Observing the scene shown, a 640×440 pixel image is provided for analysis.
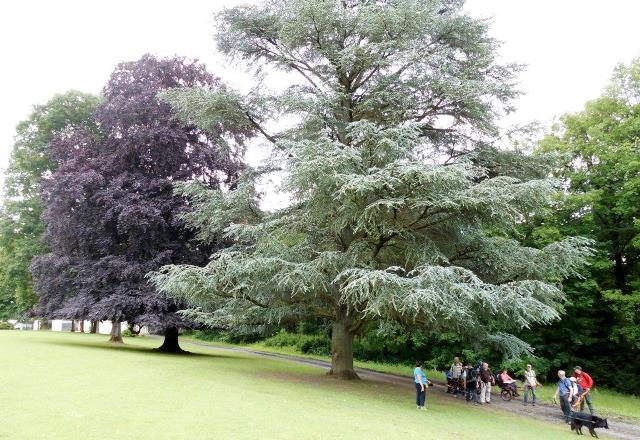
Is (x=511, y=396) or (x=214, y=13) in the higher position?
(x=214, y=13)

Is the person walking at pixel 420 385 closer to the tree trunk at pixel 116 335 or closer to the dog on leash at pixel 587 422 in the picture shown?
the dog on leash at pixel 587 422

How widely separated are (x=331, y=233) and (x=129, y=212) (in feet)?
33.3

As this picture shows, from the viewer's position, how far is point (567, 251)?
14031 mm

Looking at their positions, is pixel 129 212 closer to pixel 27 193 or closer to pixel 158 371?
pixel 158 371

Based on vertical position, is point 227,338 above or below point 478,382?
below

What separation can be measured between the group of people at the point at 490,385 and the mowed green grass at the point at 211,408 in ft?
2.30

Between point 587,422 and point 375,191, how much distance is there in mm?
7480

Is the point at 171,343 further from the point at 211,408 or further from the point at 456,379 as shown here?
the point at 211,408

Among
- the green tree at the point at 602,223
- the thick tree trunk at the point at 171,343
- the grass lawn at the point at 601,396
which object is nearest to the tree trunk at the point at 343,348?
Answer: the grass lawn at the point at 601,396

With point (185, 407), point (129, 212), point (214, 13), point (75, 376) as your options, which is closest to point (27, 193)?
point (129, 212)

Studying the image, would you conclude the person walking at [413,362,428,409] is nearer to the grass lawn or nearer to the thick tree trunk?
the grass lawn

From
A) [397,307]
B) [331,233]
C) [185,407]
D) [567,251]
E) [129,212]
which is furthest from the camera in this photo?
[129,212]

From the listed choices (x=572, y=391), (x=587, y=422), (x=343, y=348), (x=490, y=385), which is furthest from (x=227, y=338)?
(x=587, y=422)

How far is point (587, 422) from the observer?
36.3 feet
